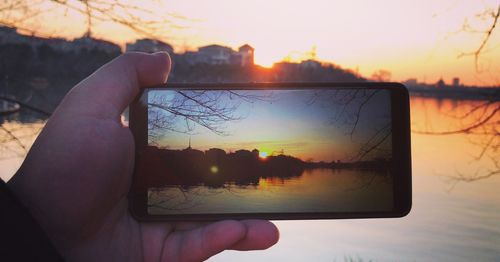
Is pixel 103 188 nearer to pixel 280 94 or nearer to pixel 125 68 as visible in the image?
pixel 125 68

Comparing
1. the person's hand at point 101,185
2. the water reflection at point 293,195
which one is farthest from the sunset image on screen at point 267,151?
the person's hand at point 101,185

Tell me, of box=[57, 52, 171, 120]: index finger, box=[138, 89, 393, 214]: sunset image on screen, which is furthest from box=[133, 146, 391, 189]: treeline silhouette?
box=[57, 52, 171, 120]: index finger

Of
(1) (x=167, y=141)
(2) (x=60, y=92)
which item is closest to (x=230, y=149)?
(1) (x=167, y=141)

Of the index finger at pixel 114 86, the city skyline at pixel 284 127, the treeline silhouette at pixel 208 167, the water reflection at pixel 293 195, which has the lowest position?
the water reflection at pixel 293 195

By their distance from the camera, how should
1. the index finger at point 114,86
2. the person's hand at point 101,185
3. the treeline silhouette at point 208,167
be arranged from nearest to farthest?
the person's hand at point 101,185, the index finger at point 114,86, the treeline silhouette at point 208,167

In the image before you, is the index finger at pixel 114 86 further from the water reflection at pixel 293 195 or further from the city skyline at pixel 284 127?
the water reflection at pixel 293 195

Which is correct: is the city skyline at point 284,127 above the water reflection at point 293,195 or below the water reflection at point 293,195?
above

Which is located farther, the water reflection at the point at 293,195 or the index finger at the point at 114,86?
the water reflection at the point at 293,195

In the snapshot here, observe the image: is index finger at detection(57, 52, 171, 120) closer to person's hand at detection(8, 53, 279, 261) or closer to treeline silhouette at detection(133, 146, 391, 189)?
person's hand at detection(8, 53, 279, 261)

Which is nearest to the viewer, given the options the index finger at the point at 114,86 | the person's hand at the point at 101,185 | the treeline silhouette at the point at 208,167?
the person's hand at the point at 101,185
